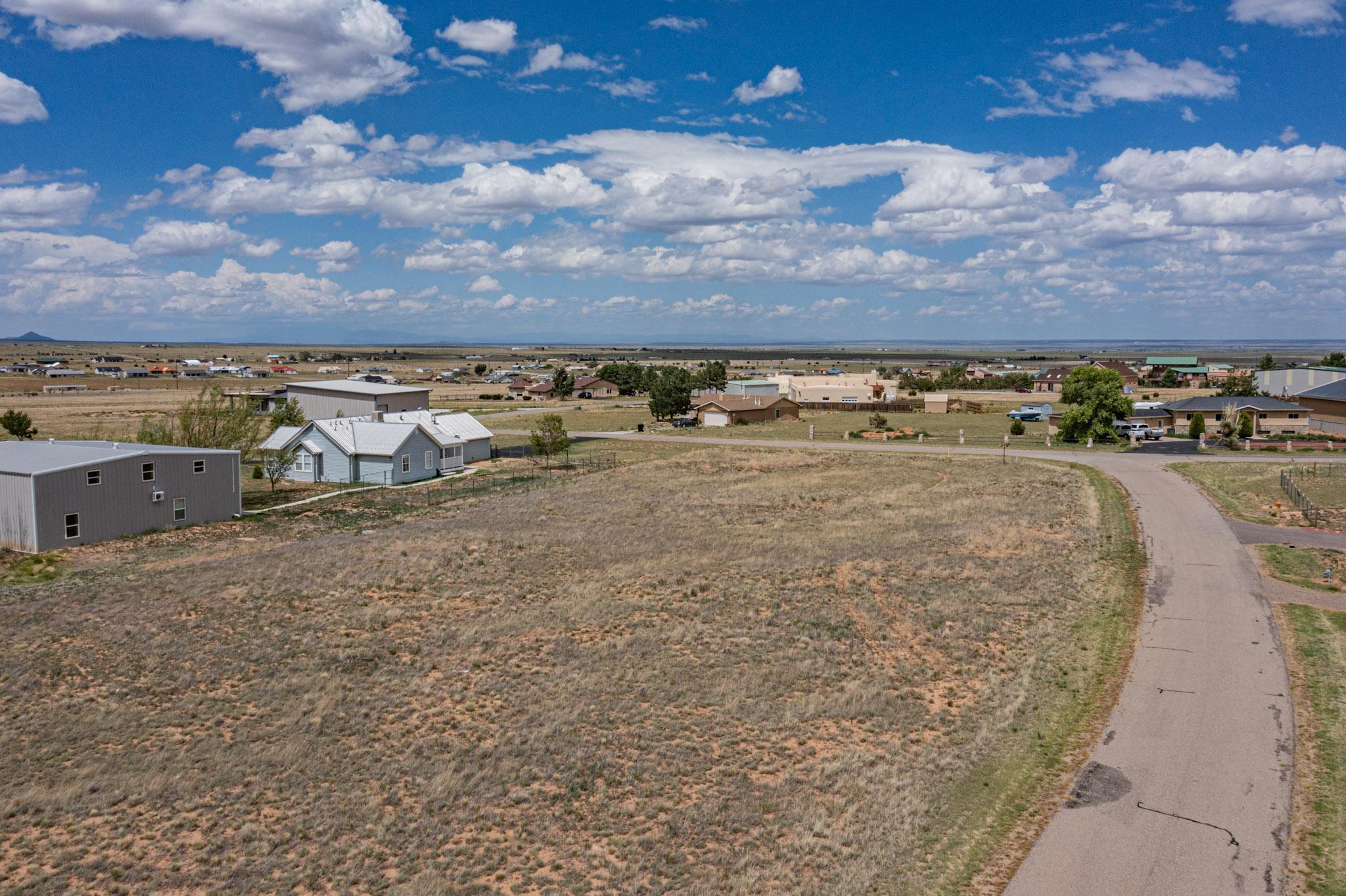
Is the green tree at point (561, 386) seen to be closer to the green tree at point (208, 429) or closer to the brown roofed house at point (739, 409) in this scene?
the brown roofed house at point (739, 409)

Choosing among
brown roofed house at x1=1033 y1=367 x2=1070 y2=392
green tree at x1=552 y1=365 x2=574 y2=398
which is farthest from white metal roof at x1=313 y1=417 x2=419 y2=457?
brown roofed house at x1=1033 y1=367 x2=1070 y2=392

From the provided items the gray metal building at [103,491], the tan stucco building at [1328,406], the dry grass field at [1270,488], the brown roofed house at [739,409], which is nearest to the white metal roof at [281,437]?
the gray metal building at [103,491]

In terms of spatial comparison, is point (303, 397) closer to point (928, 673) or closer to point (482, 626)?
point (482, 626)

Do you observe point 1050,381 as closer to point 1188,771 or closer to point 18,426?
point 18,426

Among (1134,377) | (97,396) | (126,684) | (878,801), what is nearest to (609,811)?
(878,801)

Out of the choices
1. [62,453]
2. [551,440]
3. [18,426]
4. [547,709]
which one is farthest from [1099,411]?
[18,426]
